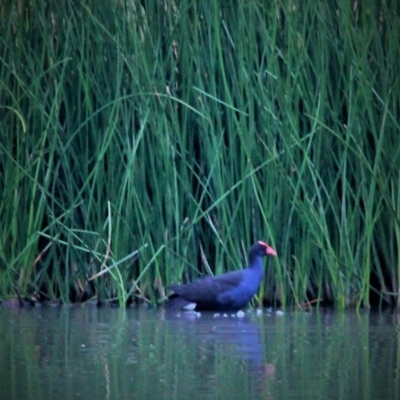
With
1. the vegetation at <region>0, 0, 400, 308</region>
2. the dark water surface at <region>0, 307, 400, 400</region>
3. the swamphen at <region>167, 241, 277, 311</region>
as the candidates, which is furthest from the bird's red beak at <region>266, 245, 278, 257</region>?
the dark water surface at <region>0, 307, 400, 400</region>

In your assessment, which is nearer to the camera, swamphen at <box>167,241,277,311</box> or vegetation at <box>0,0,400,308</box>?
swamphen at <box>167,241,277,311</box>

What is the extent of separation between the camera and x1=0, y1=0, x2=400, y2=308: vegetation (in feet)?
24.9

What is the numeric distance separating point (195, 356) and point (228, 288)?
219 cm

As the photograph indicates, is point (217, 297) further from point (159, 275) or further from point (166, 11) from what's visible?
point (166, 11)

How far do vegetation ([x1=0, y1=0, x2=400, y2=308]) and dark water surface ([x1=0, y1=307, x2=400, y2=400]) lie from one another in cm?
52

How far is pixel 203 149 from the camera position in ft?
25.6

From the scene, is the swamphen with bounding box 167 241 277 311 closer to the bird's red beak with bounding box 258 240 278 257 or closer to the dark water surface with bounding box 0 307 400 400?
the bird's red beak with bounding box 258 240 278 257

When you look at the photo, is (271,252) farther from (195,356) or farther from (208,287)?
(195,356)

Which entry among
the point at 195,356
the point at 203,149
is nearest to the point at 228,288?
the point at 203,149

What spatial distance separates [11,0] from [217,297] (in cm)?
242

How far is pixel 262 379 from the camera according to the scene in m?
4.80

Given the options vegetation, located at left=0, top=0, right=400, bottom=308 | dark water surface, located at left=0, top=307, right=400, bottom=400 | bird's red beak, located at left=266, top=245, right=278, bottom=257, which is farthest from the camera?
vegetation, located at left=0, top=0, right=400, bottom=308

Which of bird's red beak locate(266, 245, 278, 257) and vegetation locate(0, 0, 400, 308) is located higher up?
vegetation locate(0, 0, 400, 308)

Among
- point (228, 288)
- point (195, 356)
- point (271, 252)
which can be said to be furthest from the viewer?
point (228, 288)
